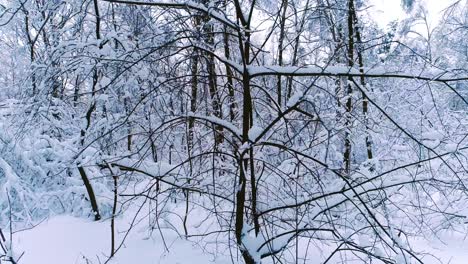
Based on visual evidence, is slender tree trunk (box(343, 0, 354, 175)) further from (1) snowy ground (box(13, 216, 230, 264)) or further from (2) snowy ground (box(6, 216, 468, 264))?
(1) snowy ground (box(13, 216, 230, 264))

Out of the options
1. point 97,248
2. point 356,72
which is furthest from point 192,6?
point 97,248

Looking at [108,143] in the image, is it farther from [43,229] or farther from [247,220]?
[43,229]

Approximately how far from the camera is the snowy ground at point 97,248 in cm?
299

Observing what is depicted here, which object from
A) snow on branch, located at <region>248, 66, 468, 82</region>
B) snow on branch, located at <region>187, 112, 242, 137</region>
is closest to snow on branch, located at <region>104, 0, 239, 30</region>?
snow on branch, located at <region>248, 66, 468, 82</region>

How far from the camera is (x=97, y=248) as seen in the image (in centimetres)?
372

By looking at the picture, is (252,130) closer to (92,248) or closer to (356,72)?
(356,72)

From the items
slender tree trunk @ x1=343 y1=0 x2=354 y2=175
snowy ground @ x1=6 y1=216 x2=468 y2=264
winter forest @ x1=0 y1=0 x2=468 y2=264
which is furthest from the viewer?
snowy ground @ x1=6 y1=216 x2=468 y2=264

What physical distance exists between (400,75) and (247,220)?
40.3 inches

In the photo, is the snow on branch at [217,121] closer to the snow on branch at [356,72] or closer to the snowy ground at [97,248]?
the snow on branch at [356,72]

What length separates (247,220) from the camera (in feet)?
6.53

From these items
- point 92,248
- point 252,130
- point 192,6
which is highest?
point 192,6

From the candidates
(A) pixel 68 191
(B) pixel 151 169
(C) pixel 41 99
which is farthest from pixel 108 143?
(A) pixel 68 191

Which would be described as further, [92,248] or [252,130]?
[92,248]

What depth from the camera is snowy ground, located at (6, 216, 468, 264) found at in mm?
2992
